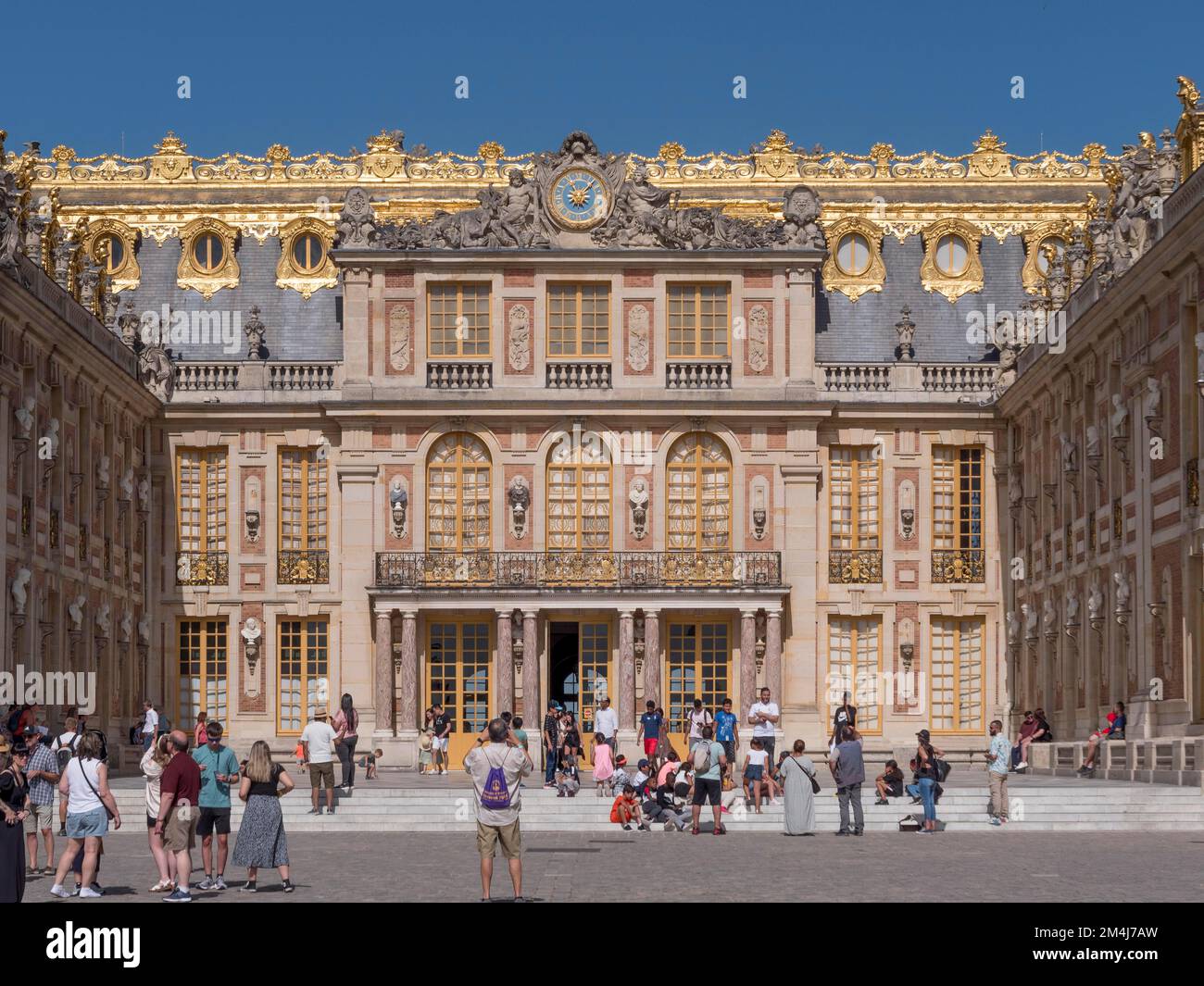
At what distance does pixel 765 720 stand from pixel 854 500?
13486 millimetres

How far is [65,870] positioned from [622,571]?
92.9ft

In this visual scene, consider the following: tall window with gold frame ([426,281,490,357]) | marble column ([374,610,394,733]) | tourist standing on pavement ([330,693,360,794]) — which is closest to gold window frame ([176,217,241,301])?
tall window with gold frame ([426,281,490,357])

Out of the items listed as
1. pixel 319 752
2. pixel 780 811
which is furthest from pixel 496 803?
pixel 780 811

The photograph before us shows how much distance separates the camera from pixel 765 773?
124ft

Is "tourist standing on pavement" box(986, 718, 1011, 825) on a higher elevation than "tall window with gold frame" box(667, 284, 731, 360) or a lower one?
lower

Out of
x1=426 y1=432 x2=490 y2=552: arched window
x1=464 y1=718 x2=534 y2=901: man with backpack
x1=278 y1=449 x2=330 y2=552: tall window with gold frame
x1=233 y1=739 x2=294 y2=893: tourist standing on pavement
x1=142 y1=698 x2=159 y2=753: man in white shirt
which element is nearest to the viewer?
x1=464 y1=718 x2=534 y2=901: man with backpack

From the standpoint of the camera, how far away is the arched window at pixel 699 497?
1989 inches

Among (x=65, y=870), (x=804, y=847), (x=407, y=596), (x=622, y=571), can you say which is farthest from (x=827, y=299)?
(x=65, y=870)

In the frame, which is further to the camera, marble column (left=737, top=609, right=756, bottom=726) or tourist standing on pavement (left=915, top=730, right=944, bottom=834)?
marble column (left=737, top=609, right=756, bottom=726)

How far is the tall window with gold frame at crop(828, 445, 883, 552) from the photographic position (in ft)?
169

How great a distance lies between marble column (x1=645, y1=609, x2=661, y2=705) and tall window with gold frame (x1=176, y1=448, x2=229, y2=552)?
9835mm

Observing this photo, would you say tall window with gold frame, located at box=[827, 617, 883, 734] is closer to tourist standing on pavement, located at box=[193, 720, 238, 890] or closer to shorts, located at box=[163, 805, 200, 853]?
tourist standing on pavement, located at box=[193, 720, 238, 890]

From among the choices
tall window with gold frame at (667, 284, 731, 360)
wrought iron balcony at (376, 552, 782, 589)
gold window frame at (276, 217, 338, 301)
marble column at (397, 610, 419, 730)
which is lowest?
marble column at (397, 610, 419, 730)
